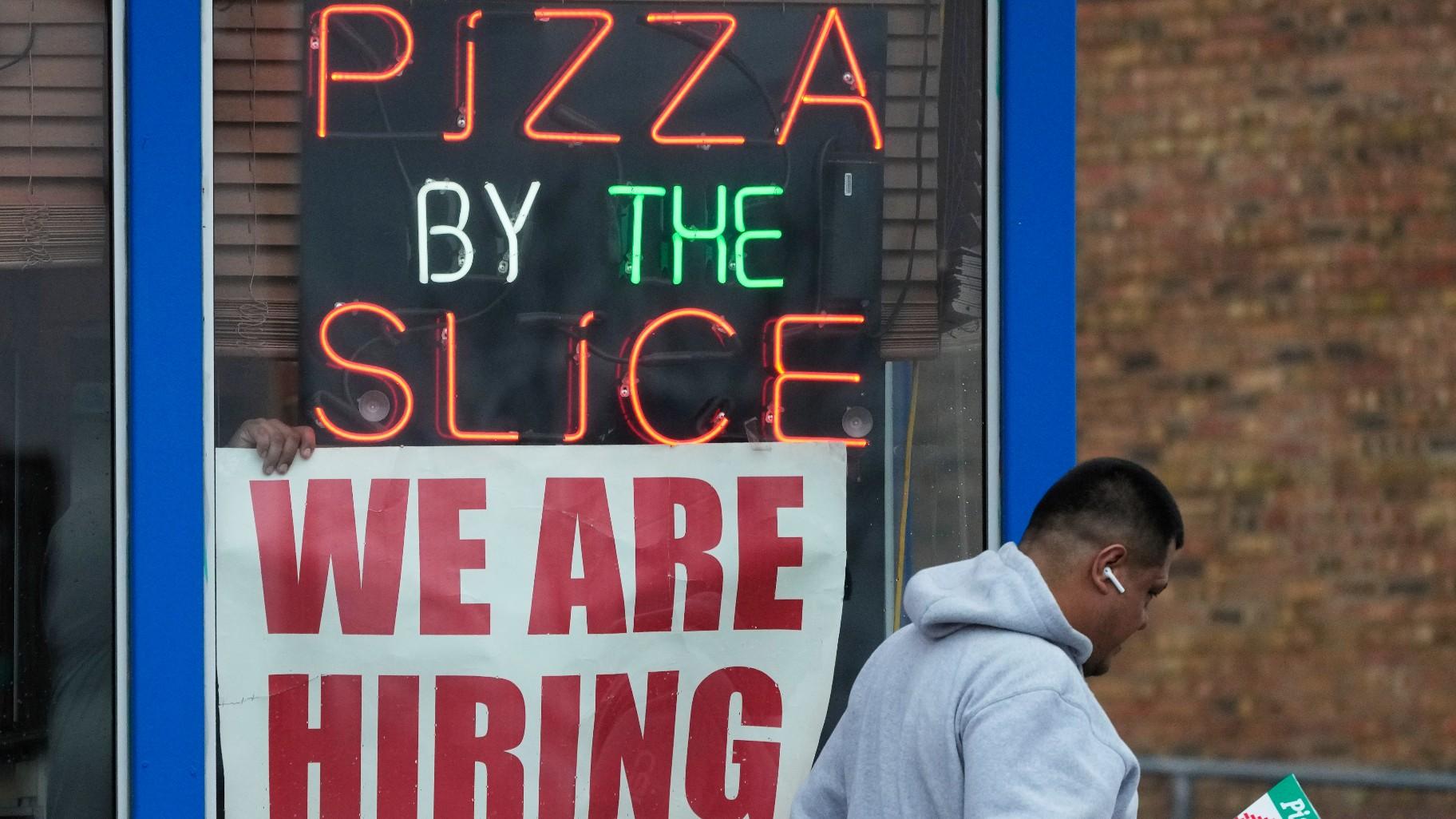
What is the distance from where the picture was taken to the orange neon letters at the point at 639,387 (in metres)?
3.18

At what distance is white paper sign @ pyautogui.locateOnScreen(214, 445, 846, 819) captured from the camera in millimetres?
3104

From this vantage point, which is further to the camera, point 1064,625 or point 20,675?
point 20,675

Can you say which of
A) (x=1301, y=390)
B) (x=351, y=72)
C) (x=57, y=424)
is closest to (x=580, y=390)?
(x=351, y=72)

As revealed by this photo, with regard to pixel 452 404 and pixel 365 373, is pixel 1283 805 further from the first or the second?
pixel 365 373

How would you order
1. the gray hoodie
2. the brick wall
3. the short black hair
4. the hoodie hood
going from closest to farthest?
the gray hoodie
the hoodie hood
the short black hair
the brick wall

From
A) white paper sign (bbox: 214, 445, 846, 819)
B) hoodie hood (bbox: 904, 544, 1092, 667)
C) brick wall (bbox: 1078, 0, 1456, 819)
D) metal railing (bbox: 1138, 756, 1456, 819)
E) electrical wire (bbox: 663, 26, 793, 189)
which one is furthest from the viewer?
brick wall (bbox: 1078, 0, 1456, 819)

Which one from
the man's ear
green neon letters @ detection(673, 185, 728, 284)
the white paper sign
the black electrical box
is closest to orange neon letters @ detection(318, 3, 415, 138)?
green neon letters @ detection(673, 185, 728, 284)

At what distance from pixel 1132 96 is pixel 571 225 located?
11.0 ft

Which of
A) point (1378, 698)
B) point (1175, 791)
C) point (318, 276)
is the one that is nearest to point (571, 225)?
point (318, 276)

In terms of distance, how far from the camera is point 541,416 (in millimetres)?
3166

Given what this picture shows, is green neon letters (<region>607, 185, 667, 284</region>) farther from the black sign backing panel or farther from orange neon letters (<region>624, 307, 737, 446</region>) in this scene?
orange neon letters (<region>624, 307, 737, 446</region>)

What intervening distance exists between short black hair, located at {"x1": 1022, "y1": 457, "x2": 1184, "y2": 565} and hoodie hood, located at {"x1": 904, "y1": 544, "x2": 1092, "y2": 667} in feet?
0.30

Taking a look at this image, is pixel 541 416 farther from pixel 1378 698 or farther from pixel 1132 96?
pixel 1378 698

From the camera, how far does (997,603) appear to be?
2254 millimetres
